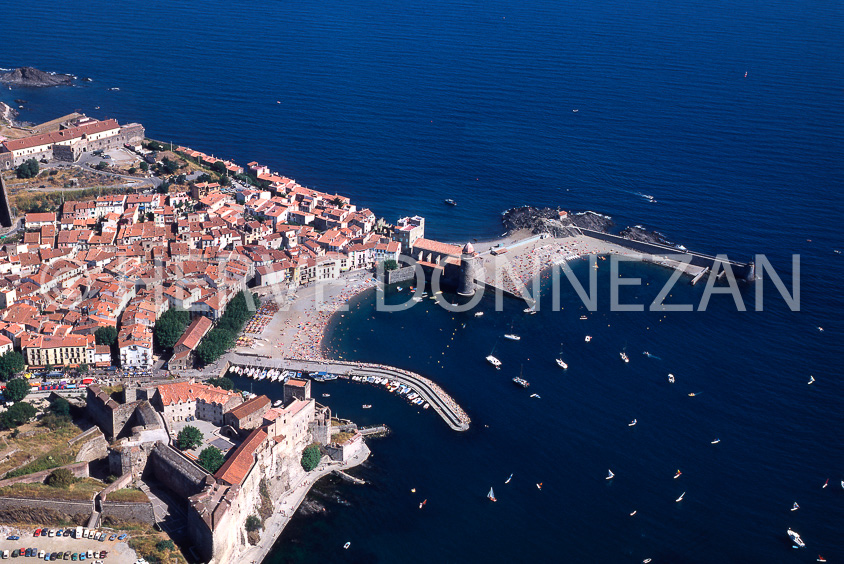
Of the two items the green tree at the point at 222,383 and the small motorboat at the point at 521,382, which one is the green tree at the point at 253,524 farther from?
the small motorboat at the point at 521,382

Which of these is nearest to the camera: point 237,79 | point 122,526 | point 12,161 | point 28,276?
point 122,526

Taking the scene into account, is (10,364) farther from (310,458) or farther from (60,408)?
(310,458)

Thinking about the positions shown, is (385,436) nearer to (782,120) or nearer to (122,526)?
(122,526)

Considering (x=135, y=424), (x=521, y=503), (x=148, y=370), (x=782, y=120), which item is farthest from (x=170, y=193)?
(x=782, y=120)

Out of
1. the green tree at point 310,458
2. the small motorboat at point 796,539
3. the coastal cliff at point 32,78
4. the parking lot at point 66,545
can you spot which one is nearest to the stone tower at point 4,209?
the parking lot at point 66,545

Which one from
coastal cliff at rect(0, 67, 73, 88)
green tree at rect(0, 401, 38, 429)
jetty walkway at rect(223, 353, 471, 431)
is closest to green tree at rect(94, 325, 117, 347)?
jetty walkway at rect(223, 353, 471, 431)

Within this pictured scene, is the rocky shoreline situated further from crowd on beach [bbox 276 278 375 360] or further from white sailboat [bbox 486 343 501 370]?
white sailboat [bbox 486 343 501 370]
